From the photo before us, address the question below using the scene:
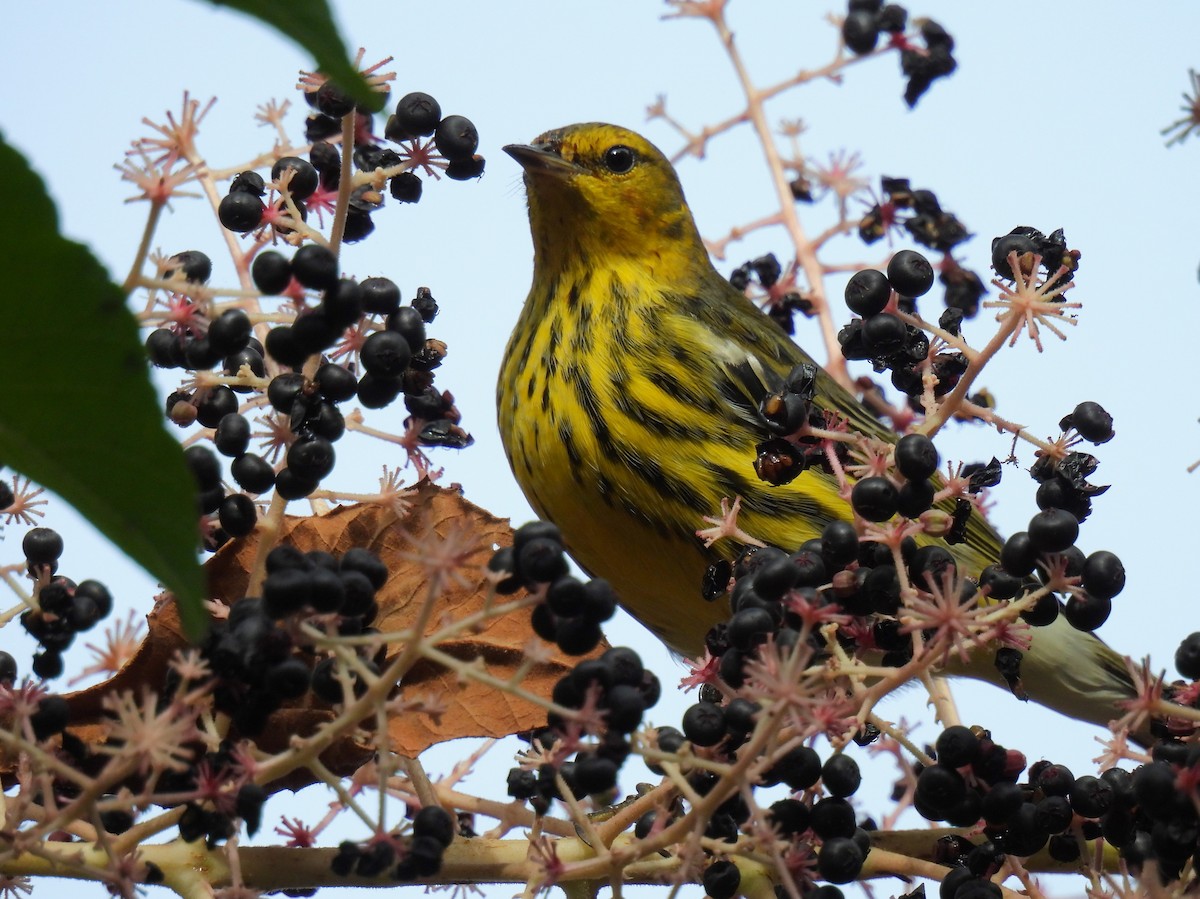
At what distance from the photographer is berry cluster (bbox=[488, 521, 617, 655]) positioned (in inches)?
62.2

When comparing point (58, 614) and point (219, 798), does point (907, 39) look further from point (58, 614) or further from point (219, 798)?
point (219, 798)

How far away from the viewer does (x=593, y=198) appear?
446cm

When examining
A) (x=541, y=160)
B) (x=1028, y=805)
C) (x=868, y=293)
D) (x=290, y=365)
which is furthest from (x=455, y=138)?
(x=541, y=160)

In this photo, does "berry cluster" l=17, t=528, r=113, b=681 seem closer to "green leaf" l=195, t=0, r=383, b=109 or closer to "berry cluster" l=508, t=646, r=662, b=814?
"berry cluster" l=508, t=646, r=662, b=814

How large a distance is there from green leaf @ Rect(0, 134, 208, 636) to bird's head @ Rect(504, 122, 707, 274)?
10.9ft

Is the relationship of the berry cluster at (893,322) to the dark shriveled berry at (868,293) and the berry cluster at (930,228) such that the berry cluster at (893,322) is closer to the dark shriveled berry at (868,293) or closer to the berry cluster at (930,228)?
the dark shriveled berry at (868,293)

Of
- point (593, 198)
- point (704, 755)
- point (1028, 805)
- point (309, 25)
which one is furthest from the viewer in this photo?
point (593, 198)

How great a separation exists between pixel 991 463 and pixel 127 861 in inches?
53.8

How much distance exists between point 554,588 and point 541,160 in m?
2.91

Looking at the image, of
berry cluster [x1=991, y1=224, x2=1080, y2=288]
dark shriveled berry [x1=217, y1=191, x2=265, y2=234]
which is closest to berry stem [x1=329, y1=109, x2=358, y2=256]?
dark shriveled berry [x1=217, y1=191, x2=265, y2=234]

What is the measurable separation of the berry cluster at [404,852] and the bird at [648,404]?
1695 millimetres

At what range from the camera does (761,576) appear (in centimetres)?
184

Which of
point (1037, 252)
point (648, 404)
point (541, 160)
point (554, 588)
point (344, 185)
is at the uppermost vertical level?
point (541, 160)

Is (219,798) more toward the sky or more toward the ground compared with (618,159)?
more toward the ground
